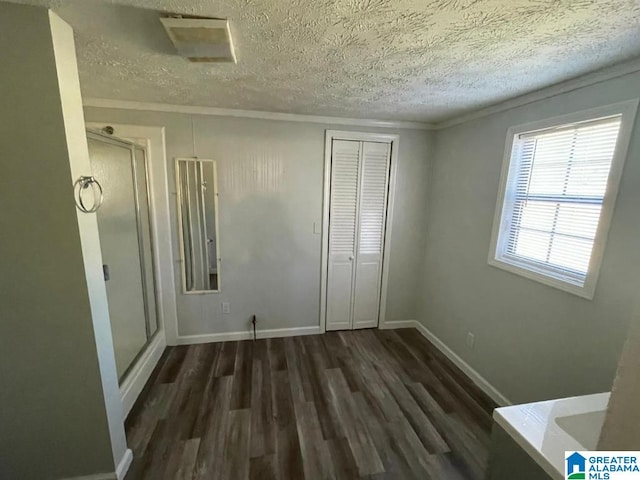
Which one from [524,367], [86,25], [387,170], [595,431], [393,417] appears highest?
[86,25]

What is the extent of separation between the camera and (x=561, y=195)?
5.41 feet

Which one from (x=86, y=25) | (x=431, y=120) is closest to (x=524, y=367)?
(x=431, y=120)

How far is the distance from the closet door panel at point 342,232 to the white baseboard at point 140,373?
5.43ft

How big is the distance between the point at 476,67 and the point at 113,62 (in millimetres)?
1970

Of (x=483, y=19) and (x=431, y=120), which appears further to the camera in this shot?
(x=431, y=120)

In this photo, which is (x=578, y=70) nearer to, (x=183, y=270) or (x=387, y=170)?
(x=387, y=170)

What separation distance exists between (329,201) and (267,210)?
0.63m

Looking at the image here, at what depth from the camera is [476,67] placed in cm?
142

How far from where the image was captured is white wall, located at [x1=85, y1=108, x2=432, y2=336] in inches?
94.0

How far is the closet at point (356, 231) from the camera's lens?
271 cm

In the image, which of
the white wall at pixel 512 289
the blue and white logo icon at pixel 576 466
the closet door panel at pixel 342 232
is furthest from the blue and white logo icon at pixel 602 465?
the closet door panel at pixel 342 232

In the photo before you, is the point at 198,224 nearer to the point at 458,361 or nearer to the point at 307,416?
the point at 307,416

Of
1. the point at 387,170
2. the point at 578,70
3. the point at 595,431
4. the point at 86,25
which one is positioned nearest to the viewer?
the point at 595,431

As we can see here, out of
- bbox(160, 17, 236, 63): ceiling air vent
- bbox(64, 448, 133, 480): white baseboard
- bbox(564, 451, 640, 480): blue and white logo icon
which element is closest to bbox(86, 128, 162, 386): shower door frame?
bbox(64, 448, 133, 480): white baseboard
